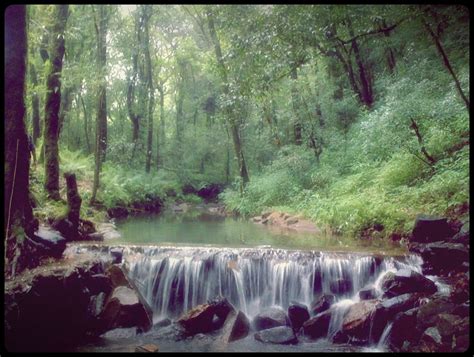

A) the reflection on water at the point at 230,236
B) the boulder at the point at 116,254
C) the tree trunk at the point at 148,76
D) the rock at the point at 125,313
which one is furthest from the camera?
the tree trunk at the point at 148,76

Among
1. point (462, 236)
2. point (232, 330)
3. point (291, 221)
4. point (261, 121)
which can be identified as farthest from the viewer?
point (261, 121)

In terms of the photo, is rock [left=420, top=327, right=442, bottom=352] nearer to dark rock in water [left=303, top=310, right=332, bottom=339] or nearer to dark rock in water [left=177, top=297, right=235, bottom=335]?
dark rock in water [left=303, top=310, right=332, bottom=339]

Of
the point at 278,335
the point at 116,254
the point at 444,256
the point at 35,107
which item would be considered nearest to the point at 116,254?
the point at 116,254

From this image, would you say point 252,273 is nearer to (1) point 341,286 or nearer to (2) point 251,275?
(2) point 251,275

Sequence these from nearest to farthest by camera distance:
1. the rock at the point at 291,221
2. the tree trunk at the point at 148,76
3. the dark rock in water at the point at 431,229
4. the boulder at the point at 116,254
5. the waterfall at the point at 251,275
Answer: the waterfall at the point at 251,275
the dark rock in water at the point at 431,229
the boulder at the point at 116,254
the rock at the point at 291,221
the tree trunk at the point at 148,76

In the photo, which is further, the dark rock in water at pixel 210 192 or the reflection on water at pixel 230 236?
the dark rock in water at pixel 210 192

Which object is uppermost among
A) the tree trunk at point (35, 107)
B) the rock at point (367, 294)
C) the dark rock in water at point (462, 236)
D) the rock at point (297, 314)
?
the tree trunk at point (35, 107)

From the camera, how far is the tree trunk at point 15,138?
21.0ft

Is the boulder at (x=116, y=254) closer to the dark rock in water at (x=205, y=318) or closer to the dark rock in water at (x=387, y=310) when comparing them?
the dark rock in water at (x=205, y=318)

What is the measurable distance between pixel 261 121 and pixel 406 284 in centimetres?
2102

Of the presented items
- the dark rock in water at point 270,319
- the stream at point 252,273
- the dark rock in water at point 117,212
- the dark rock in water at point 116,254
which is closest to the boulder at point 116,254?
the dark rock in water at point 116,254

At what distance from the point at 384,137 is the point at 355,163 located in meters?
4.29

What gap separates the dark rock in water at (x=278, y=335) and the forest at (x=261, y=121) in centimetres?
410

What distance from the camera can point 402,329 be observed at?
6363 mm
